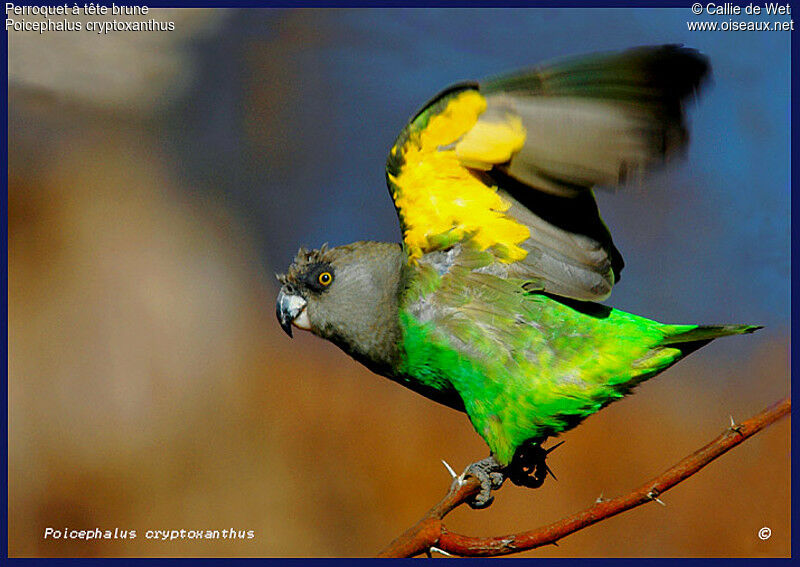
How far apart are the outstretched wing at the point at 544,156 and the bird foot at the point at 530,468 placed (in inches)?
34.4

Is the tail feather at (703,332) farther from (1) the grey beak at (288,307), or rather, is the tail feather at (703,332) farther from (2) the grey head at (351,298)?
(1) the grey beak at (288,307)

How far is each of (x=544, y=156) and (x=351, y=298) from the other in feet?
3.66

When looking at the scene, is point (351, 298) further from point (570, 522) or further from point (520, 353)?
point (570, 522)

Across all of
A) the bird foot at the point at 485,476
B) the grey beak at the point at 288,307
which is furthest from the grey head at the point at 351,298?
the bird foot at the point at 485,476

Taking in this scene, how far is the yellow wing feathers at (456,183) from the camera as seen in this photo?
2.95 m

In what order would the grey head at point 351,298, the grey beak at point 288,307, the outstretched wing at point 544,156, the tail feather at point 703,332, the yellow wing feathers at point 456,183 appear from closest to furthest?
the outstretched wing at point 544,156
the yellow wing feathers at point 456,183
the tail feather at point 703,332
the grey head at point 351,298
the grey beak at point 288,307

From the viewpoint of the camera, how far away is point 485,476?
328 cm

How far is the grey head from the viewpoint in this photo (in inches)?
134

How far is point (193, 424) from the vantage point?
6180 millimetres

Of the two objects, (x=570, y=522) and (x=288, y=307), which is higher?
(x=288, y=307)

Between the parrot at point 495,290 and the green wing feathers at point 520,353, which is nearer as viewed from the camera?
the parrot at point 495,290

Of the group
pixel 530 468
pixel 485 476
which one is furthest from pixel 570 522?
pixel 530 468

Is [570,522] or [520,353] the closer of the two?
[570,522]

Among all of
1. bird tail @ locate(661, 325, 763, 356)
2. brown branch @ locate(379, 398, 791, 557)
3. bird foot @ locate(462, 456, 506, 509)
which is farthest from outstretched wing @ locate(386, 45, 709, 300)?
brown branch @ locate(379, 398, 791, 557)
